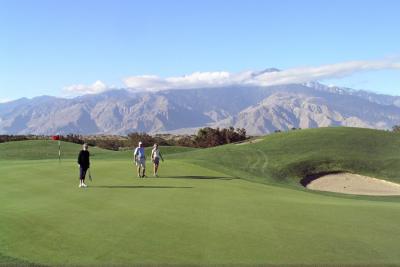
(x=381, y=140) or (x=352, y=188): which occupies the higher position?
(x=381, y=140)

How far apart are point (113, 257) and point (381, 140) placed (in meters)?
42.8

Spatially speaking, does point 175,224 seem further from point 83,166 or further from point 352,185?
point 352,185

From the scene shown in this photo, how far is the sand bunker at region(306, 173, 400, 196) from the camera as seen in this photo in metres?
35.1

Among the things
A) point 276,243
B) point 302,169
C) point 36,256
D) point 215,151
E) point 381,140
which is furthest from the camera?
point 381,140

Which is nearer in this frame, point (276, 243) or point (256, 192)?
point (276, 243)

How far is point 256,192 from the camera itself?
932 inches

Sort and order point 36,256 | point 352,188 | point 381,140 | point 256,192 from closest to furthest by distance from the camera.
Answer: point 36,256 < point 256,192 < point 352,188 < point 381,140

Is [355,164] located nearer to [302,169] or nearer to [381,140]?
[302,169]

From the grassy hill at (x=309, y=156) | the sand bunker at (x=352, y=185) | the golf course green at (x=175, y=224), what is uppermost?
the grassy hill at (x=309, y=156)

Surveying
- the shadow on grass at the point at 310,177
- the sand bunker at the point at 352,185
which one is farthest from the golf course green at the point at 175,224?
the shadow on grass at the point at 310,177

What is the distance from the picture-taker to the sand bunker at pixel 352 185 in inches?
1383

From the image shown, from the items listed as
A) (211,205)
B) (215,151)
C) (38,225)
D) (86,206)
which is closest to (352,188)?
(215,151)

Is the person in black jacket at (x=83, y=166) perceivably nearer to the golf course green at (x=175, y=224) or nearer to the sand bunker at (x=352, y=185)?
the golf course green at (x=175, y=224)

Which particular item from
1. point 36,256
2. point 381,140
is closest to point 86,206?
point 36,256
